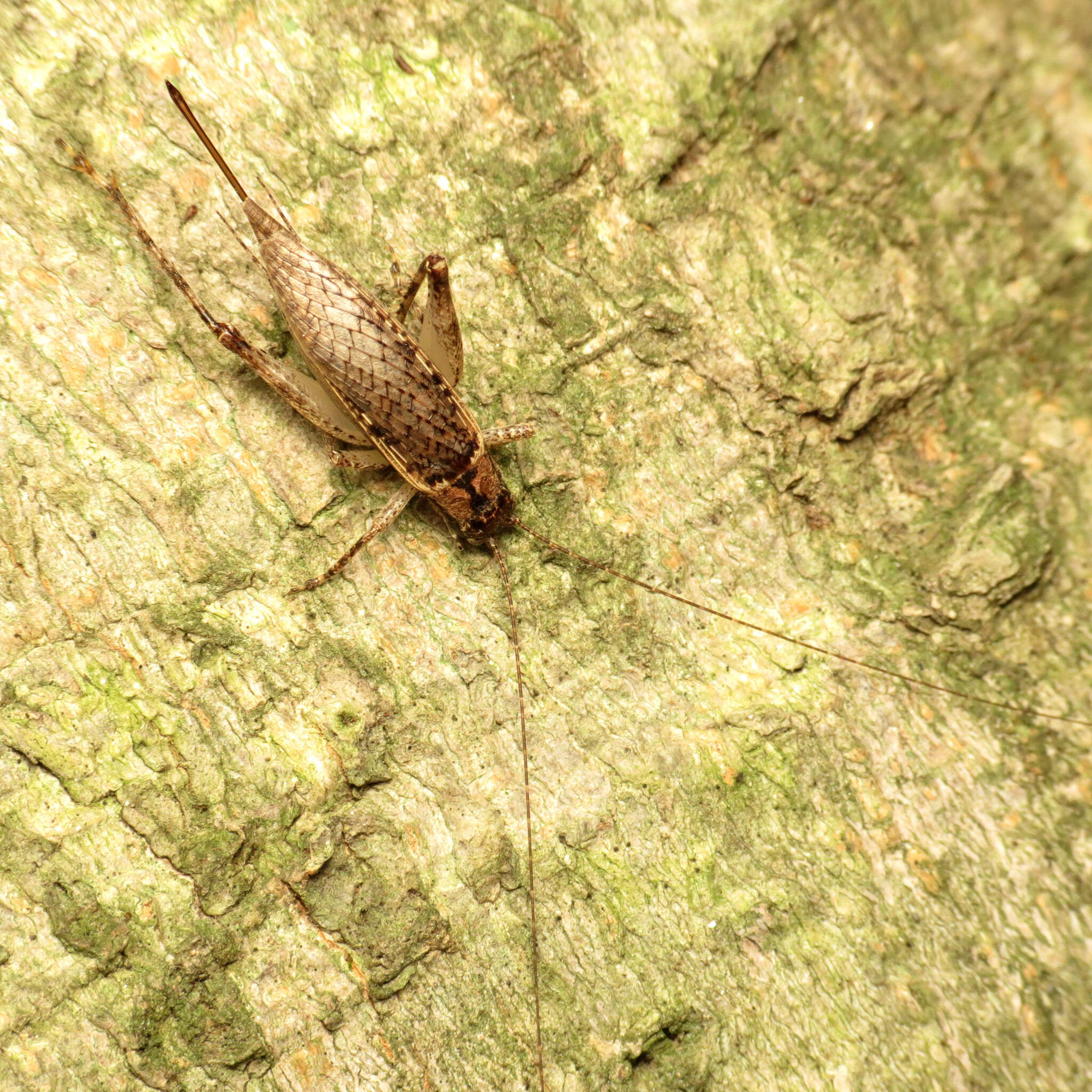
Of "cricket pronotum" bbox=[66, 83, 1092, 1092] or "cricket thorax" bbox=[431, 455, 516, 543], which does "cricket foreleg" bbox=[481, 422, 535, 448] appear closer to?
"cricket pronotum" bbox=[66, 83, 1092, 1092]

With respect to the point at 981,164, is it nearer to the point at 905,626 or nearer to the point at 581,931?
the point at 905,626

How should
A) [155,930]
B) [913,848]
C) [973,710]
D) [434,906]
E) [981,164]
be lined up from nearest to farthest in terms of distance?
1. [155,930]
2. [434,906]
3. [913,848]
4. [973,710]
5. [981,164]

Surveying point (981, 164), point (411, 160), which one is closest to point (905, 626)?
point (981, 164)

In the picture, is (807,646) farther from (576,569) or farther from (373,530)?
(373,530)

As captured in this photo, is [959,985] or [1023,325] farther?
[1023,325]

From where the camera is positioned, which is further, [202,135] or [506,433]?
[506,433]

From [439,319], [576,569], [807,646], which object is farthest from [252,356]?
[807,646]
